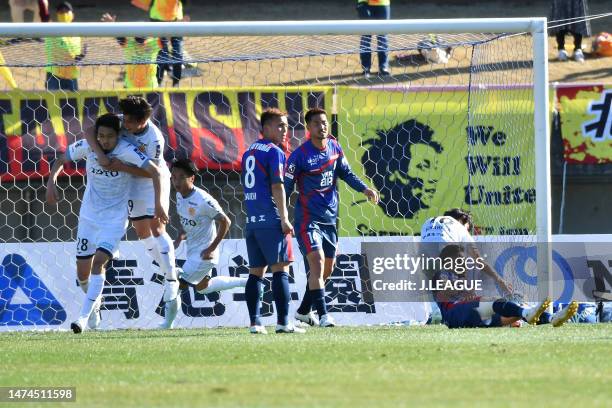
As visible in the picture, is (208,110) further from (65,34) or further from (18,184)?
(65,34)

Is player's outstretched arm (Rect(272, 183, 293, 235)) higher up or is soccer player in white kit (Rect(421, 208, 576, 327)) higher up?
player's outstretched arm (Rect(272, 183, 293, 235))

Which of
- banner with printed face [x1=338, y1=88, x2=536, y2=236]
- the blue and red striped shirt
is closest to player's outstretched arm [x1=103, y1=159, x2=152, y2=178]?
the blue and red striped shirt

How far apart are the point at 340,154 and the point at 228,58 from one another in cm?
203

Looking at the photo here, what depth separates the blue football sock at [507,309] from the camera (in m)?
9.93

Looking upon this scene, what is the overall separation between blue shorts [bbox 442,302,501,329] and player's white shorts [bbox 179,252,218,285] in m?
2.66

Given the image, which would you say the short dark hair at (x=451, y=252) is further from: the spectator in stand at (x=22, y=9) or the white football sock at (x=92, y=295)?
the spectator in stand at (x=22, y=9)

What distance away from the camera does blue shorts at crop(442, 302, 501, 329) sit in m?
10.2

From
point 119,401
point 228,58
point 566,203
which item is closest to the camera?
point 119,401

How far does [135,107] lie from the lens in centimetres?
1038

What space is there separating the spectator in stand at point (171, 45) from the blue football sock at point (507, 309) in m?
4.16

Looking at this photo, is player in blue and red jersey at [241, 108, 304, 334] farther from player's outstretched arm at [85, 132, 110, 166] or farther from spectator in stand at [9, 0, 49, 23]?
spectator in stand at [9, 0, 49, 23]

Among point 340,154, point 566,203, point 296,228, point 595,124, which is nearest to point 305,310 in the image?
point 296,228

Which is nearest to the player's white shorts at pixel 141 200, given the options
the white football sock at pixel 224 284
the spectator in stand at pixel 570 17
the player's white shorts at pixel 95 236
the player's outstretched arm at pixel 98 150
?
the player's white shorts at pixel 95 236

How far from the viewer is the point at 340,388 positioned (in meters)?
5.97
